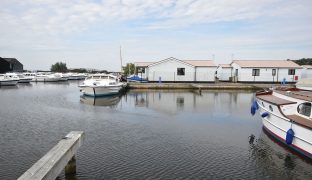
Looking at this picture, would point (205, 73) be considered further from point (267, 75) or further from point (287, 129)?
point (287, 129)

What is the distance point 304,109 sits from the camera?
12797 mm

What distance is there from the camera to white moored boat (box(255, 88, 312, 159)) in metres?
11.0

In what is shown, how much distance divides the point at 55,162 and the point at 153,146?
578 cm

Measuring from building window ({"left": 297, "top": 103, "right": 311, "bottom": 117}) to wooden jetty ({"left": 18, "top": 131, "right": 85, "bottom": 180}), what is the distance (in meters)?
9.65

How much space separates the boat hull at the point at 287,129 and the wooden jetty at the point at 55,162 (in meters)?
8.30

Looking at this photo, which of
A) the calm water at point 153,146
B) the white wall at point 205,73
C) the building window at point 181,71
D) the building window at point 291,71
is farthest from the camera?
the building window at point 291,71

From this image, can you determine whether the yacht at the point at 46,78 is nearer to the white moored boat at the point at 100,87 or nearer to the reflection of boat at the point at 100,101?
the white moored boat at the point at 100,87

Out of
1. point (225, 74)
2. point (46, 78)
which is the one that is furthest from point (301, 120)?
point (46, 78)

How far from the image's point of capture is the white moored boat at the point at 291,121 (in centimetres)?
1101

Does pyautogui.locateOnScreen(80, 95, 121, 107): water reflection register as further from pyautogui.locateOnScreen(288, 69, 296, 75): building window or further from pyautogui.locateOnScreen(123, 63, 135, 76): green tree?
pyautogui.locateOnScreen(123, 63, 135, 76): green tree

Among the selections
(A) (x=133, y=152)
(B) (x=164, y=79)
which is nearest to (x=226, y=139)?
(A) (x=133, y=152)

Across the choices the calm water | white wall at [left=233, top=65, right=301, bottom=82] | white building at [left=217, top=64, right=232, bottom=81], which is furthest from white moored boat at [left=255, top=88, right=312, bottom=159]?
white building at [left=217, top=64, right=232, bottom=81]

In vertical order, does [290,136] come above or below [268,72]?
below

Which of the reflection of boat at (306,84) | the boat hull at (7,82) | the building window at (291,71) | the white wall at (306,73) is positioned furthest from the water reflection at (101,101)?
the white wall at (306,73)
